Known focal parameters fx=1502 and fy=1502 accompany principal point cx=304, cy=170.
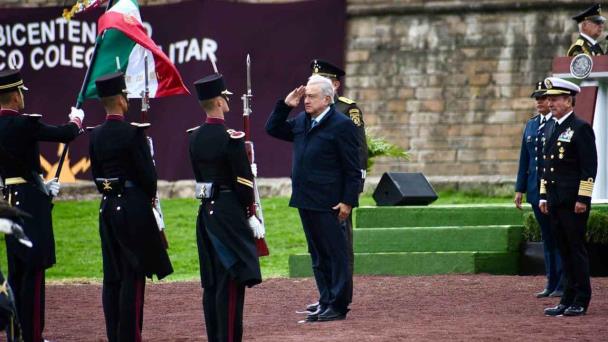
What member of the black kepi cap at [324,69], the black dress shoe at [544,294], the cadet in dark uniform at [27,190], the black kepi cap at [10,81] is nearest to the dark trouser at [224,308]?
the cadet in dark uniform at [27,190]

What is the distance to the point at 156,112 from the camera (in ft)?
89.2

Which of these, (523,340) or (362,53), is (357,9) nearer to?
(362,53)

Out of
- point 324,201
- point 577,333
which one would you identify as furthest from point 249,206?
point 577,333

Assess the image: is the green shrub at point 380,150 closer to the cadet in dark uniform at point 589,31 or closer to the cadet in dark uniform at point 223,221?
the cadet in dark uniform at point 589,31

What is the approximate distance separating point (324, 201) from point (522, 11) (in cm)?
1485

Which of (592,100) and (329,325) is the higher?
(592,100)

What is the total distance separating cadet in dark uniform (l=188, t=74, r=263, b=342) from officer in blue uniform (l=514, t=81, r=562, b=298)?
147 inches

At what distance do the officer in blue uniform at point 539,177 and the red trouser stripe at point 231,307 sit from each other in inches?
154

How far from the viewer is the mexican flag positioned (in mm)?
12375

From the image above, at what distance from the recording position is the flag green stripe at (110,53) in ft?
40.6

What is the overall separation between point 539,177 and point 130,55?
12.2ft

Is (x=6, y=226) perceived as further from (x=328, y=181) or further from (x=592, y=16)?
(x=592, y=16)

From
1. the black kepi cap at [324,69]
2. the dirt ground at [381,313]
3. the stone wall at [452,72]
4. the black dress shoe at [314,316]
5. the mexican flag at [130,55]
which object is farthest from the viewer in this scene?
the stone wall at [452,72]

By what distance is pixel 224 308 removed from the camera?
1000 cm
